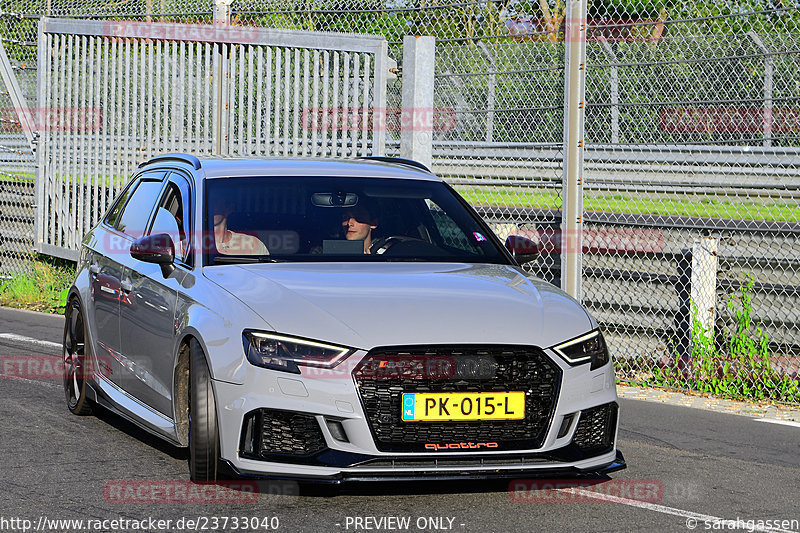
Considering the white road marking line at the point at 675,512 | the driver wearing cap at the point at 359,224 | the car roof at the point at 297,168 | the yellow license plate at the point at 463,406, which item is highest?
the car roof at the point at 297,168

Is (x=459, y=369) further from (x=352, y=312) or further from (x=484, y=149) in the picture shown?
(x=484, y=149)

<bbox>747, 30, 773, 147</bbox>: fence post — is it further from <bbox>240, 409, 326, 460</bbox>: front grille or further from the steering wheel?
<bbox>240, 409, 326, 460</bbox>: front grille

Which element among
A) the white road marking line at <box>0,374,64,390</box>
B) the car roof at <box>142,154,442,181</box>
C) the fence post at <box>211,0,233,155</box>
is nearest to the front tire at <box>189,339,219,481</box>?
the car roof at <box>142,154,442,181</box>

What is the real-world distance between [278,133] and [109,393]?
6057mm

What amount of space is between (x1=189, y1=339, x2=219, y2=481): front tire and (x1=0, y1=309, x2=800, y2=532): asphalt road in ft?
0.47

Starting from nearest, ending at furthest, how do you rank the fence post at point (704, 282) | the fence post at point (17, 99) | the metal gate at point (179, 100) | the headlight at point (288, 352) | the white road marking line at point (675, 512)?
the headlight at point (288, 352) < the white road marking line at point (675, 512) < the fence post at point (704, 282) < the metal gate at point (179, 100) < the fence post at point (17, 99)

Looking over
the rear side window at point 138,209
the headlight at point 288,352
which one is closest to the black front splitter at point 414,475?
the headlight at point 288,352

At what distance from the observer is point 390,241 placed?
7.11 m

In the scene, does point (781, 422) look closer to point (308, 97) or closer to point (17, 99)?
point (308, 97)

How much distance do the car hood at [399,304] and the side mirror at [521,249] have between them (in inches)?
27.7

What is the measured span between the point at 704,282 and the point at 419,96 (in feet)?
10.5

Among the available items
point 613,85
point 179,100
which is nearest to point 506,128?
point 613,85

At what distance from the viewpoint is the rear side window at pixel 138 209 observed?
7.79m

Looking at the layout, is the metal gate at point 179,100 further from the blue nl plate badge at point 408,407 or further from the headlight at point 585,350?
the blue nl plate badge at point 408,407
